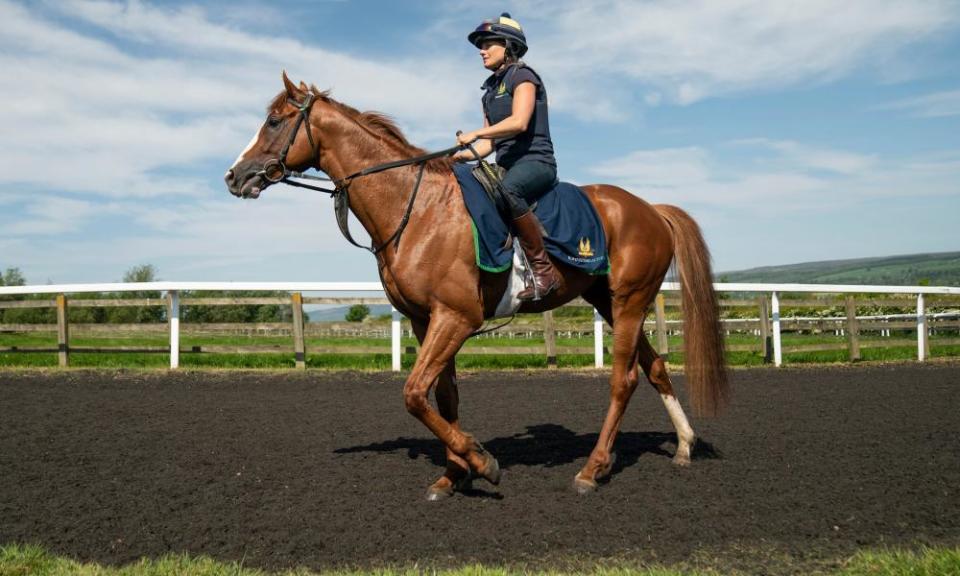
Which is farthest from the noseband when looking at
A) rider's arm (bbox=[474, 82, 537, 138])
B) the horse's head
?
rider's arm (bbox=[474, 82, 537, 138])

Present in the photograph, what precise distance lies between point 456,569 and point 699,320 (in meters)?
3.57

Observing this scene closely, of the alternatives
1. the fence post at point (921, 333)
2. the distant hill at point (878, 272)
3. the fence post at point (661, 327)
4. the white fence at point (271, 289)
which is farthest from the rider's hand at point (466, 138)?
the distant hill at point (878, 272)

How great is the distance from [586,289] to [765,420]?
3274 mm

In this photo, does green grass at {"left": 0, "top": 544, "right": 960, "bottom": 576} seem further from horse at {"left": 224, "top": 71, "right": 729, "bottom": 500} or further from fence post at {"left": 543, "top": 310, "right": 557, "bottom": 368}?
fence post at {"left": 543, "top": 310, "right": 557, "bottom": 368}

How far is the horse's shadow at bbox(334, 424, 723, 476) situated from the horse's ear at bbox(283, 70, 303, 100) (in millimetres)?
2956

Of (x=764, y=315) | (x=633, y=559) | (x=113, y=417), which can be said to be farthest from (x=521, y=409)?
(x=764, y=315)

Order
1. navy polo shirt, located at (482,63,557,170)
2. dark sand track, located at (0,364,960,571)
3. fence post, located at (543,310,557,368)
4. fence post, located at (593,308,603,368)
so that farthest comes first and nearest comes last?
fence post, located at (543,310,557,368) < fence post, located at (593,308,603,368) < navy polo shirt, located at (482,63,557,170) < dark sand track, located at (0,364,960,571)

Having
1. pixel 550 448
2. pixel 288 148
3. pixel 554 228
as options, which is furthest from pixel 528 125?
pixel 550 448

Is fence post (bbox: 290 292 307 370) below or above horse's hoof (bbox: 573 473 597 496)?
above

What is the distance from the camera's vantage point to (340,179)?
18.1 feet

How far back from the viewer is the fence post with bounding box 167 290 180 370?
13539 millimetres

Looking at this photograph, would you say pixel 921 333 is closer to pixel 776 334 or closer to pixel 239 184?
pixel 776 334

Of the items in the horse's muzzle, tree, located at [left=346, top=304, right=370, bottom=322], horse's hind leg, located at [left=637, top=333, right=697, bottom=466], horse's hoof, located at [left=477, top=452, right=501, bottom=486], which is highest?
the horse's muzzle

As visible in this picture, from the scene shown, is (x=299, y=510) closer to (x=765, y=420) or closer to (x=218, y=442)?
(x=218, y=442)
